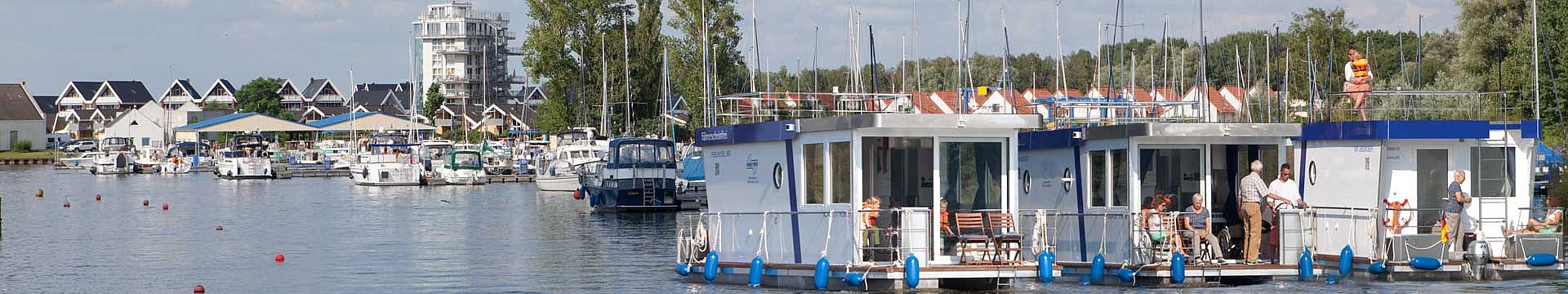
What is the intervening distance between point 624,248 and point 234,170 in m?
69.2

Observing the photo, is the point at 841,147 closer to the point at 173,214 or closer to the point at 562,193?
the point at 173,214

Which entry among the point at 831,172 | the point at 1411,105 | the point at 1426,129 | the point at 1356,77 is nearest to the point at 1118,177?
Result: the point at 1426,129

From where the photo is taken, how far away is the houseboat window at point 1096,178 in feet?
81.1

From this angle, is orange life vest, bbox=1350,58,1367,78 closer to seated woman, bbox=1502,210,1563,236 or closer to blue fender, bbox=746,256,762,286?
seated woman, bbox=1502,210,1563,236

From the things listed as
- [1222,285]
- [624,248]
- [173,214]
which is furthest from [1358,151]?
[173,214]

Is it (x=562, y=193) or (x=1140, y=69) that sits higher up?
(x=1140, y=69)

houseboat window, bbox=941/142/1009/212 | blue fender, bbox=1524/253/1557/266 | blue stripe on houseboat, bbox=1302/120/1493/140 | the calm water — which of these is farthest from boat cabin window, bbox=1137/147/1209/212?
blue fender, bbox=1524/253/1557/266

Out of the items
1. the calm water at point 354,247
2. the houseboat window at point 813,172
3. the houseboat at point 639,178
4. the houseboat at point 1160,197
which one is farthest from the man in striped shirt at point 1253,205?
the houseboat at point 639,178

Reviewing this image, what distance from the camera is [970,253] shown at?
22.3m

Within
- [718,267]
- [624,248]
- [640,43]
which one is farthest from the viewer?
[640,43]

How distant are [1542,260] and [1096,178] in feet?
20.1

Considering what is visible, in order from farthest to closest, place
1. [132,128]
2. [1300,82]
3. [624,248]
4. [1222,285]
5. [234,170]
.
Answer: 1. [132,128]
2. [234,170]
3. [1300,82]
4. [624,248]
5. [1222,285]

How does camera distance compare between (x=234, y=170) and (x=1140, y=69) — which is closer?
(x=234, y=170)

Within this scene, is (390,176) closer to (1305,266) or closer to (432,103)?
(1305,266)
